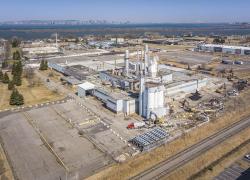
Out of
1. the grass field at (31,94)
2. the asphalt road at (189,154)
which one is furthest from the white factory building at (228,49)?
the grass field at (31,94)

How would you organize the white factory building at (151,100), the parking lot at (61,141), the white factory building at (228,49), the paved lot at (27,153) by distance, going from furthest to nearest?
the white factory building at (228,49)
the white factory building at (151,100)
the parking lot at (61,141)
the paved lot at (27,153)

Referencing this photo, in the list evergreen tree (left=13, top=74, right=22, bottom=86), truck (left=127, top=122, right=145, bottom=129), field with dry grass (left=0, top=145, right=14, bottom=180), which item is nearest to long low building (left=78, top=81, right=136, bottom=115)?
truck (left=127, top=122, right=145, bottom=129)

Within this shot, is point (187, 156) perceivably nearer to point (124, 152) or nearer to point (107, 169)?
point (124, 152)

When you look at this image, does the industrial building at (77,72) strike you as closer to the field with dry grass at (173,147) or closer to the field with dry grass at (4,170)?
the field with dry grass at (173,147)

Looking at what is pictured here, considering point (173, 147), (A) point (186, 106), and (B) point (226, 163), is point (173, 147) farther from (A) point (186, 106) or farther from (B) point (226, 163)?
(A) point (186, 106)

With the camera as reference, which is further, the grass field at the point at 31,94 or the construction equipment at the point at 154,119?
the grass field at the point at 31,94

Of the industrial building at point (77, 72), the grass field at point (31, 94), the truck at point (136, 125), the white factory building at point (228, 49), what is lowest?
the truck at point (136, 125)
